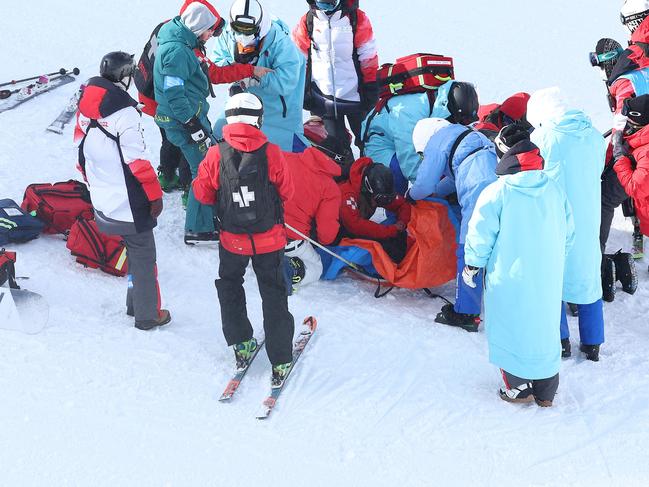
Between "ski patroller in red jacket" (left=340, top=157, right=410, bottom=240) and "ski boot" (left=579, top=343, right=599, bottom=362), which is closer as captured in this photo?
"ski boot" (left=579, top=343, right=599, bottom=362)

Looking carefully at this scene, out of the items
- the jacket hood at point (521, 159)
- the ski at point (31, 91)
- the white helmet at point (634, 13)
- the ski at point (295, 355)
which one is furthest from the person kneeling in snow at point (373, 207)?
the ski at point (31, 91)

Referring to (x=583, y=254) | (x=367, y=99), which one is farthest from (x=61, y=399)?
(x=367, y=99)

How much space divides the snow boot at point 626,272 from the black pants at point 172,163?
12.4ft

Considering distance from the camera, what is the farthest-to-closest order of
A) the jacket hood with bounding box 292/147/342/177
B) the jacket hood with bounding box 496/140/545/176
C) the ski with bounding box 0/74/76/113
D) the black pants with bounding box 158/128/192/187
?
the ski with bounding box 0/74/76/113 < the black pants with bounding box 158/128/192/187 < the jacket hood with bounding box 292/147/342/177 < the jacket hood with bounding box 496/140/545/176

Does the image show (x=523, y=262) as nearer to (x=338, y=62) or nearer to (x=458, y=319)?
(x=458, y=319)

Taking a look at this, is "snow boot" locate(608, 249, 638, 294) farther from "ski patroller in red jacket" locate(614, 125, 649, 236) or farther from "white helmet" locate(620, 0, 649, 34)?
"white helmet" locate(620, 0, 649, 34)

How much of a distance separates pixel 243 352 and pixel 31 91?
5.33 metres

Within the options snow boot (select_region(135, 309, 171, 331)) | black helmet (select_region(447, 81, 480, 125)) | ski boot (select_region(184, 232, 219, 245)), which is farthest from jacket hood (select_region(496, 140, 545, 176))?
ski boot (select_region(184, 232, 219, 245))

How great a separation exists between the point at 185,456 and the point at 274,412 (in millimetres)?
614

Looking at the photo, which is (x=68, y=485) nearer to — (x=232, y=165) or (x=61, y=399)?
(x=61, y=399)

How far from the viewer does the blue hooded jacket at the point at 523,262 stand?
3.97 m

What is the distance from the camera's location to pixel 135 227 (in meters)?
4.64

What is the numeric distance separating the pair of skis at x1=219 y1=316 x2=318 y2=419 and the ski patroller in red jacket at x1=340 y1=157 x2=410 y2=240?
1096 mm

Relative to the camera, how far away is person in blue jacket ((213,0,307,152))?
19.0ft
